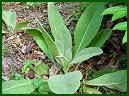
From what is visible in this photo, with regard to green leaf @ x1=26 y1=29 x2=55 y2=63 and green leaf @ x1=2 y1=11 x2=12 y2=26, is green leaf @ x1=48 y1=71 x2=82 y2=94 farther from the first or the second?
green leaf @ x1=2 y1=11 x2=12 y2=26

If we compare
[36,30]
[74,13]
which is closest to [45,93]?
[36,30]

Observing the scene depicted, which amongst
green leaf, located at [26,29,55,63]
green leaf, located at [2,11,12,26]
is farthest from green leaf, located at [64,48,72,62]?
green leaf, located at [2,11,12,26]

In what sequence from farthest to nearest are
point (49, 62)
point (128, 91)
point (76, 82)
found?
point (49, 62), point (128, 91), point (76, 82)

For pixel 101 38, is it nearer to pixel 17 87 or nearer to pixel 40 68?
pixel 40 68

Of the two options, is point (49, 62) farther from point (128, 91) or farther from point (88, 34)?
point (128, 91)

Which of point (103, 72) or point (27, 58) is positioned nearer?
point (103, 72)

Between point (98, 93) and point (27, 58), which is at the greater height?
point (27, 58)
